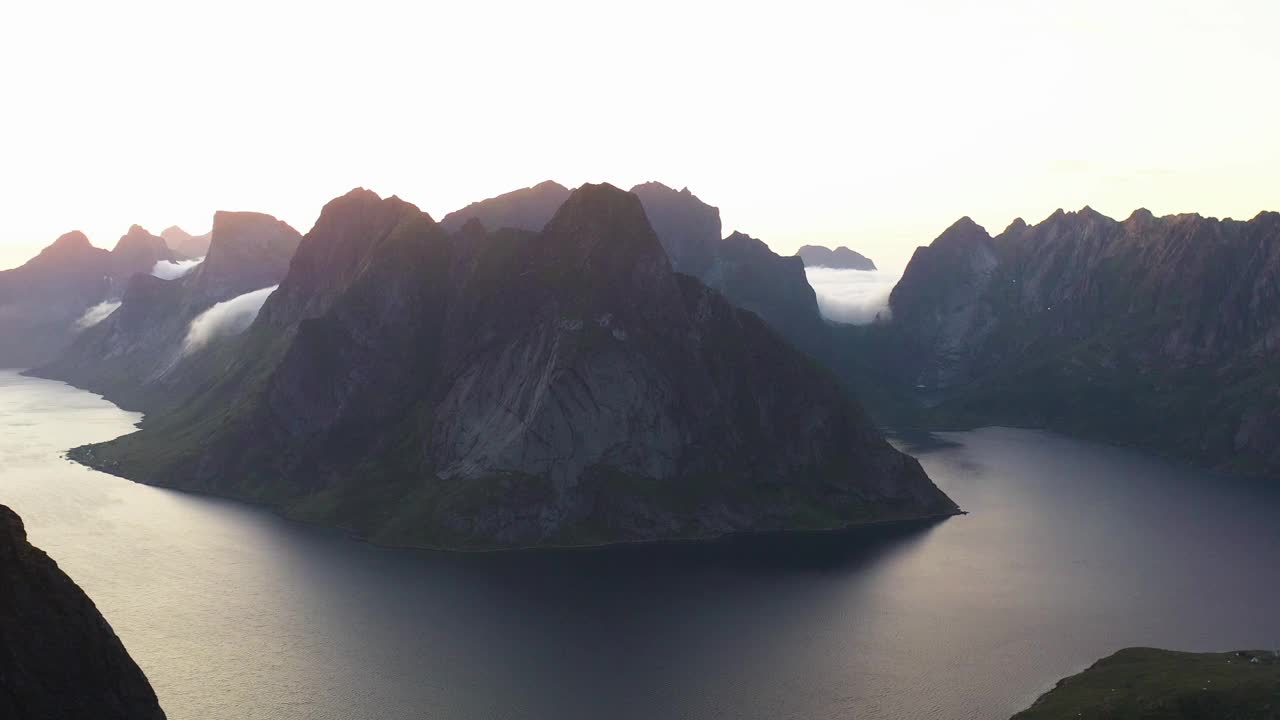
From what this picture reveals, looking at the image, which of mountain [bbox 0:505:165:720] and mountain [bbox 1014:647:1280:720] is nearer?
mountain [bbox 0:505:165:720]

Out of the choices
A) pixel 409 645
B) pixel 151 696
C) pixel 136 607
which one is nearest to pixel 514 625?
pixel 409 645

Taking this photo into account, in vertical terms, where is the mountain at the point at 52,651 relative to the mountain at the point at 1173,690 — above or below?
above

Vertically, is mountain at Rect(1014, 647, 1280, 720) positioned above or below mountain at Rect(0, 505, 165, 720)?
below

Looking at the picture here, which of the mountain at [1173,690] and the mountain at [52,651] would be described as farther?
the mountain at [1173,690]

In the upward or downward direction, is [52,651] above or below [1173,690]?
above

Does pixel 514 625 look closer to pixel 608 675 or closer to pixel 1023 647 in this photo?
pixel 608 675
